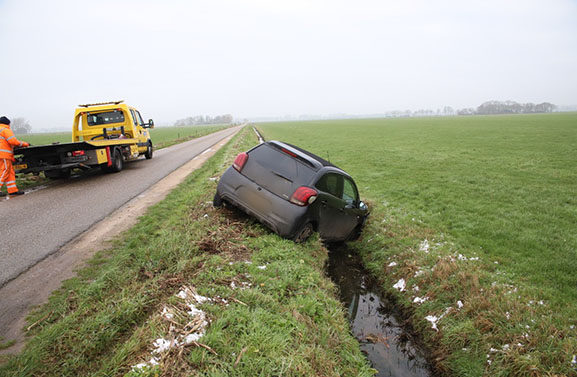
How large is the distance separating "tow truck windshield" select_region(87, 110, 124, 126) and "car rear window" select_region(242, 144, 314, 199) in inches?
412

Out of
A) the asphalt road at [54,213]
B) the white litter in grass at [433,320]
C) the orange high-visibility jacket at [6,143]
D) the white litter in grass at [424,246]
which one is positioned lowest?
the white litter in grass at [433,320]

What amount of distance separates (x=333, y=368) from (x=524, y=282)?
363cm

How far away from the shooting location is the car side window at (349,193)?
20.1 ft

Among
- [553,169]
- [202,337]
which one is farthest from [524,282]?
[553,169]

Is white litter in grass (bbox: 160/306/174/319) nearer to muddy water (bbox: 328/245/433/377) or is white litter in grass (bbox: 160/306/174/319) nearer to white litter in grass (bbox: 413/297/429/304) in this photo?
muddy water (bbox: 328/245/433/377)

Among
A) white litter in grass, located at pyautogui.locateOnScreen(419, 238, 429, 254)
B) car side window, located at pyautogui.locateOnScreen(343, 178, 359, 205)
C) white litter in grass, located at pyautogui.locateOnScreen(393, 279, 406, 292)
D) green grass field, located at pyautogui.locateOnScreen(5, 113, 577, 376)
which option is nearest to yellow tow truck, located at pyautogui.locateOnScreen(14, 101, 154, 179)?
green grass field, located at pyautogui.locateOnScreen(5, 113, 577, 376)

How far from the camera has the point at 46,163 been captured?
9.30m

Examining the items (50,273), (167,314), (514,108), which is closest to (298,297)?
(167,314)

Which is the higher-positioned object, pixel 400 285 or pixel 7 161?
pixel 7 161

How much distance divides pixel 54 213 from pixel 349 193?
19.9 ft

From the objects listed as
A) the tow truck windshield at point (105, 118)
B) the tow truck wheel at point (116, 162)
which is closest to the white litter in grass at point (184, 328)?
the tow truck wheel at point (116, 162)

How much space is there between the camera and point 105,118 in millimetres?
13312

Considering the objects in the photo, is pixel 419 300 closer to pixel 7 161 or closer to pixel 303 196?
pixel 303 196

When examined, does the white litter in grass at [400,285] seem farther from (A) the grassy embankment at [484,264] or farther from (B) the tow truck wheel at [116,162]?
(B) the tow truck wheel at [116,162]
